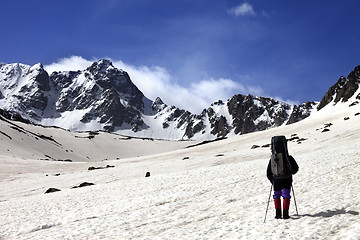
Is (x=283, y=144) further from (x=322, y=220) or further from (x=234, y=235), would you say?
(x=234, y=235)

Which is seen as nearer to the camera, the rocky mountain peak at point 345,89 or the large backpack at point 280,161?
the large backpack at point 280,161

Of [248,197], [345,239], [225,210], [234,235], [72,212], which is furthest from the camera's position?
[72,212]

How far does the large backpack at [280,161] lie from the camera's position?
28.9 feet

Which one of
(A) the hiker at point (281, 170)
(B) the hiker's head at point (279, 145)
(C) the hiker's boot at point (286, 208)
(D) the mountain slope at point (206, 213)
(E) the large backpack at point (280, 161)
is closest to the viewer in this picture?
(D) the mountain slope at point (206, 213)

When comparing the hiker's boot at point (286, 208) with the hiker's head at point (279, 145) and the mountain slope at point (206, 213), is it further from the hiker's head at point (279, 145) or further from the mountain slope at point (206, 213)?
the hiker's head at point (279, 145)

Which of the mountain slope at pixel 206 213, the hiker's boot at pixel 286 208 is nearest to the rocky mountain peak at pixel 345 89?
the mountain slope at pixel 206 213

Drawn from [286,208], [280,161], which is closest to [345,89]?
[280,161]

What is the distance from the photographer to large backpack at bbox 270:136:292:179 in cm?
881

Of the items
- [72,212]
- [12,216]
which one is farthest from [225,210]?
[12,216]

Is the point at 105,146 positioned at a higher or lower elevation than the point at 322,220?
higher

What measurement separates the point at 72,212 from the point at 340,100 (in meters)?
122

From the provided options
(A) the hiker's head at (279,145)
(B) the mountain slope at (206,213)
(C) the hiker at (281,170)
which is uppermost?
(A) the hiker's head at (279,145)

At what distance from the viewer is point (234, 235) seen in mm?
7551

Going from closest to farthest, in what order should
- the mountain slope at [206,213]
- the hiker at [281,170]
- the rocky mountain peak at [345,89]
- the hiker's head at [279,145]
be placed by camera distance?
the mountain slope at [206,213], the hiker at [281,170], the hiker's head at [279,145], the rocky mountain peak at [345,89]
